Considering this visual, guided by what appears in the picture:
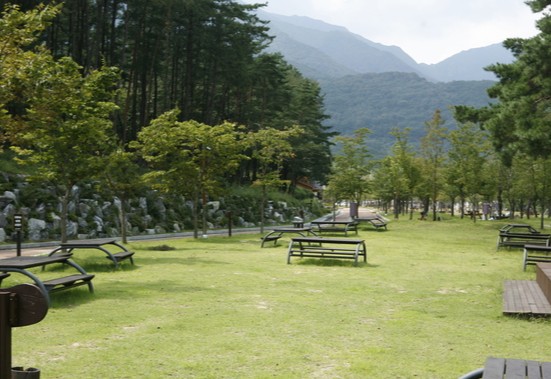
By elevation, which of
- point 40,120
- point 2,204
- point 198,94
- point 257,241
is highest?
point 198,94

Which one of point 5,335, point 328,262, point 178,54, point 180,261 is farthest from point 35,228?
point 5,335

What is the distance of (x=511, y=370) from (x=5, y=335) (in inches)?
131

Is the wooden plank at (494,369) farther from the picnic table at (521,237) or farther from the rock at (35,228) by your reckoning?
the rock at (35,228)

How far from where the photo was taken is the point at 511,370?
12.0 ft

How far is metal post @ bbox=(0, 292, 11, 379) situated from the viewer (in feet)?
9.16

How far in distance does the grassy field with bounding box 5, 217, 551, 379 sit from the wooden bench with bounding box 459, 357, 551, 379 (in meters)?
1.81

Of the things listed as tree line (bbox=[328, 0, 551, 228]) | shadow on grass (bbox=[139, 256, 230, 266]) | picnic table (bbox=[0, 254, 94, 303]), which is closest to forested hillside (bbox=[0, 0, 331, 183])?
tree line (bbox=[328, 0, 551, 228])

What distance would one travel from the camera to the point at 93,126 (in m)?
14.6

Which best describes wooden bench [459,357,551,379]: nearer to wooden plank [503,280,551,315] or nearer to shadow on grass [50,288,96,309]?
wooden plank [503,280,551,315]

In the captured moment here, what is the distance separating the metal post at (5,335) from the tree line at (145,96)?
9059 mm

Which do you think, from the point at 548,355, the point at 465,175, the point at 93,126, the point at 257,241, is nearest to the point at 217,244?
the point at 257,241

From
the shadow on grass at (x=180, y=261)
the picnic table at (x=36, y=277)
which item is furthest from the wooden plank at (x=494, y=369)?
the shadow on grass at (x=180, y=261)

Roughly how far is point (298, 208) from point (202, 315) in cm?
4577

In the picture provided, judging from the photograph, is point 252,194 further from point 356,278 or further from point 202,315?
point 202,315
